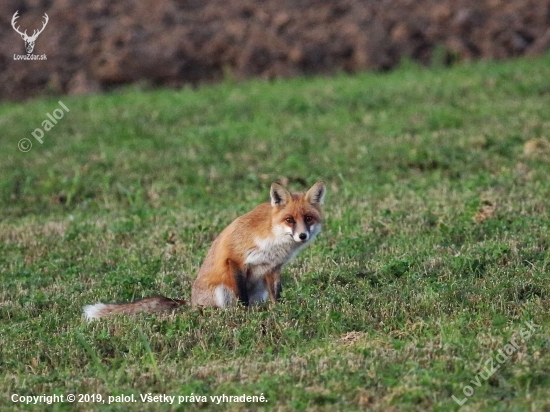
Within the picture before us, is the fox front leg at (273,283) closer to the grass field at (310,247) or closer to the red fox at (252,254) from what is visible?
the red fox at (252,254)

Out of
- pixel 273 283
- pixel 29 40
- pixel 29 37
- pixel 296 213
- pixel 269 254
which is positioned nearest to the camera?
pixel 296 213

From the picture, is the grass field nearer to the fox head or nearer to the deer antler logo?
the fox head

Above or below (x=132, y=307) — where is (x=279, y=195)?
above

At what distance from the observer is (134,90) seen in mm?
20234

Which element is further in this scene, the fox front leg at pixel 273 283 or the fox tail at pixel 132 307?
the fox front leg at pixel 273 283

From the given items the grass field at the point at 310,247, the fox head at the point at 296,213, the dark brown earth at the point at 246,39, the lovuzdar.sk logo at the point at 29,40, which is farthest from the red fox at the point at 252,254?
the lovuzdar.sk logo at the point at 29,40

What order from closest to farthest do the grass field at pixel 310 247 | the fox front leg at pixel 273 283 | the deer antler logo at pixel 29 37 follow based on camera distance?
the grass field at pixel 310 247 < the fox front leg at pixel 273 283 < the deer antler logo at pixel 29 37

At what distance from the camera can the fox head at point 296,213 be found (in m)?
8.08

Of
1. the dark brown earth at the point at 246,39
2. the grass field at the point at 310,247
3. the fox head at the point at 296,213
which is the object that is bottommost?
the grass field at the point at 310,247

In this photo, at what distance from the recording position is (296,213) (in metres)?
8.18

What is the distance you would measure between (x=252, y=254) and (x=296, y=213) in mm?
545

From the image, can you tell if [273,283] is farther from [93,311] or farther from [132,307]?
[93,311]

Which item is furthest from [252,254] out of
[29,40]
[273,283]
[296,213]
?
[29,40]

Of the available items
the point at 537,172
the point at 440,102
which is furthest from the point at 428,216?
the point at 440,102
